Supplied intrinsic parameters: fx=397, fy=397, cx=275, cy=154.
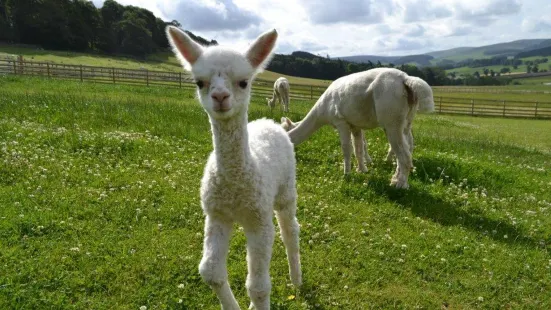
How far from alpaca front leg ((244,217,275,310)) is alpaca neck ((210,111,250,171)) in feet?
2.24

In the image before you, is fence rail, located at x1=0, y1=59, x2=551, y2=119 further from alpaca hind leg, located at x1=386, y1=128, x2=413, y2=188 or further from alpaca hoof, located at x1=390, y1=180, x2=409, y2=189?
alpaca hoof, located at x1=390, y1=180, x2=409, y2=189

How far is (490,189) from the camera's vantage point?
9.24 metres

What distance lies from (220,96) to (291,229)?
2.20m

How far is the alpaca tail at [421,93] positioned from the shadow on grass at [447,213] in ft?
5.92

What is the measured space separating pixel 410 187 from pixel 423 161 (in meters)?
1.89

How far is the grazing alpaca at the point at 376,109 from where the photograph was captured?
8.44 metres

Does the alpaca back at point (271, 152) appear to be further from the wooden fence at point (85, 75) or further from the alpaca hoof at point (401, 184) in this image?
the wooden fence at point (85, 75)

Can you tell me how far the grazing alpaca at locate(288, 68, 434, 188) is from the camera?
844 centimetres

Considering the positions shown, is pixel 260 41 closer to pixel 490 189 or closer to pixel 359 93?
pixel 359 93

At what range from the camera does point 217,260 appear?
3.81 meters

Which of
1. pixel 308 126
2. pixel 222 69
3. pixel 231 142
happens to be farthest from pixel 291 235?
pixel 308 126

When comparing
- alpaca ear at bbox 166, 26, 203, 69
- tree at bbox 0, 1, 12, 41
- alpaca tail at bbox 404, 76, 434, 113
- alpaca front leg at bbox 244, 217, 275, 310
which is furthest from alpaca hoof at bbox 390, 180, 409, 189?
tree at bbox 0, 1, 12, 41

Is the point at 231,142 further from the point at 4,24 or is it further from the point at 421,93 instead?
the point at 4,24

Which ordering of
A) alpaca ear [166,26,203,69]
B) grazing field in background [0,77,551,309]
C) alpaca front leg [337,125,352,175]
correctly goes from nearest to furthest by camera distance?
1. alpaca ear [166,26,203,69]
2. grazing field in background [0,77,551,309]
3. alpaca front leg [337,125,352,175]
